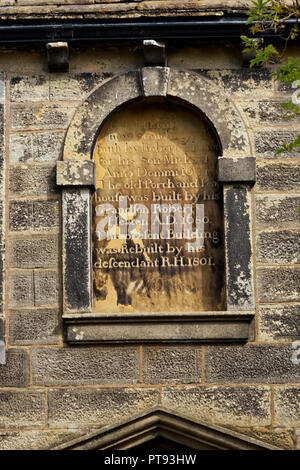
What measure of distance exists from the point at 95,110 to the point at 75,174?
1.97 ft

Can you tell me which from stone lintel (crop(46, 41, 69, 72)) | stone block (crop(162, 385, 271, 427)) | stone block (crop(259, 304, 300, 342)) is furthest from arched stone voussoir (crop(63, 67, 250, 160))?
stone block (crop(162, 385, 271, 427))

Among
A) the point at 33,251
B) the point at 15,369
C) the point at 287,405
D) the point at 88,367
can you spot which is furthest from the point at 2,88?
the point at 287,405

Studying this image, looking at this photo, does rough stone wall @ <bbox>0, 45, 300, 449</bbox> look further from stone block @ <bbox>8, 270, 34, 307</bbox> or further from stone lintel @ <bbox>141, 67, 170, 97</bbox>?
stone lintel @ <bbox>141, 67, 170, 97</bbox>

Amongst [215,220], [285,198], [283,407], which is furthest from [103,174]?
[283,407]

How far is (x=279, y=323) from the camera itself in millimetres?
8125

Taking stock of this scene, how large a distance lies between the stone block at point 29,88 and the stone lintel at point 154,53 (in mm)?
899

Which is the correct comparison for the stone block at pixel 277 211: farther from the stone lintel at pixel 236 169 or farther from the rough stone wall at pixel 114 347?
the stone lintel at pixel 236 169

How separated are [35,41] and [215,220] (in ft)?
7.19

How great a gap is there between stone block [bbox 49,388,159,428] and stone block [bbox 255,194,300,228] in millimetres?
1697

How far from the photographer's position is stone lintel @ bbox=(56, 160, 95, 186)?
8.33m

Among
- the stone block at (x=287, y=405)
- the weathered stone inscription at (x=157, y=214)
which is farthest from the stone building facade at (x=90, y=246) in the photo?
the weathered stone inscription at (x=157, y=214)

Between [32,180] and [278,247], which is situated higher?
[32,180]

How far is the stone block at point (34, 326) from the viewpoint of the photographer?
8.15 metres

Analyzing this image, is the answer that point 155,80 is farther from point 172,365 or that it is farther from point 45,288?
point 172,365
